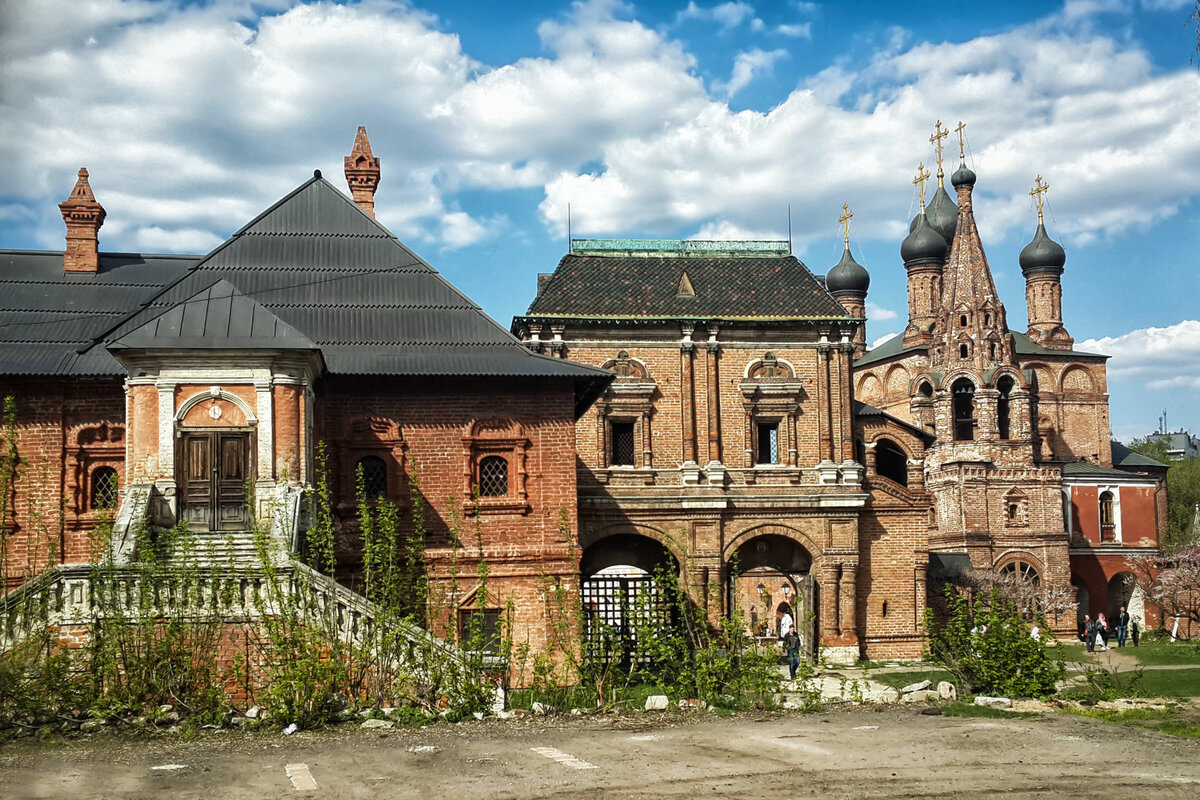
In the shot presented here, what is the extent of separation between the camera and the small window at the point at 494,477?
69.3 feet

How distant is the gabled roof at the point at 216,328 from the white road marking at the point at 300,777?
8.53 metres

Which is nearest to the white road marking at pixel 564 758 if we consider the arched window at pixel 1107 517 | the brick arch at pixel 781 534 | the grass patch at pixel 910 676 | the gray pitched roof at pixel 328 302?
the gray pitched roof at pixel 328 302

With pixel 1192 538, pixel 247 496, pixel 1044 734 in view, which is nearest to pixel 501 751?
pixel 1044 734

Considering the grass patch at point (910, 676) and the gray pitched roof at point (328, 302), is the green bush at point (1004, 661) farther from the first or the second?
the gray pitched roof at point (328, 302)

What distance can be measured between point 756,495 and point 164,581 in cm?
1758

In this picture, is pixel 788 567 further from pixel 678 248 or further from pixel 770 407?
pixel 678 248

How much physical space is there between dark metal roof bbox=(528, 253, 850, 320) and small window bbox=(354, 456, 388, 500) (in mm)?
9115

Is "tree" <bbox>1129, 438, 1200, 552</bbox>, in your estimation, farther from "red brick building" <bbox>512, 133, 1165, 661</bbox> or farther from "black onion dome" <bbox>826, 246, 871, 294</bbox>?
"red brick building" <bbox>512, 133, 1165, 661</bbox>

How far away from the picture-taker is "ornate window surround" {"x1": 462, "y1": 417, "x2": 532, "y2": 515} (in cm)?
2086

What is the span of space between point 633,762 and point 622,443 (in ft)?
61.8

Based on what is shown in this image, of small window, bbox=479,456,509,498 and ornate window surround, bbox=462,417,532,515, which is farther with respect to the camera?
small window, bbox=479,456,509,498

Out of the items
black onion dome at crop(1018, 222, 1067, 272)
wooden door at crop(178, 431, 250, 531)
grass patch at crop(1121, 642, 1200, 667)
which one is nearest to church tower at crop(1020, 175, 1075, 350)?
black onion dome at crop(1018, 222, 1067, 272)

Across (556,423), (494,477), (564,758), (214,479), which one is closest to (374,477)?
(494,477)

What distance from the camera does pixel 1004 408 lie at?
144ft
